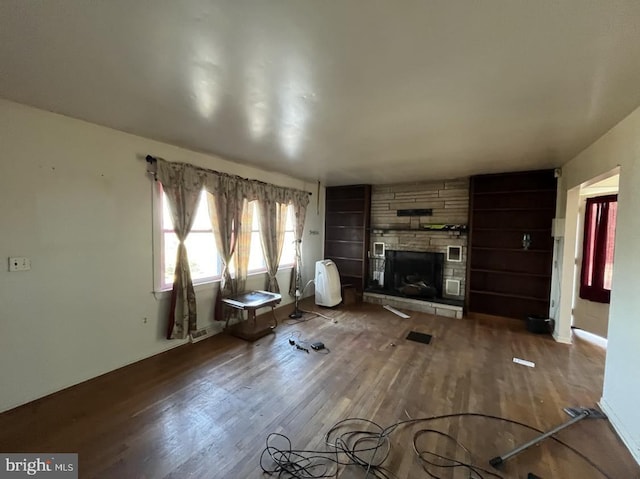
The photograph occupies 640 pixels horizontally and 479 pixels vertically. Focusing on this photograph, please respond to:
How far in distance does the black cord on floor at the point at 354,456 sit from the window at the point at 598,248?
3.38 m

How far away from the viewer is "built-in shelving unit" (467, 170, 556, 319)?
418 cm

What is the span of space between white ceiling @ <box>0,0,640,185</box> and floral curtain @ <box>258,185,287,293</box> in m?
1.77

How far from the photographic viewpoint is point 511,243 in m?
4.41

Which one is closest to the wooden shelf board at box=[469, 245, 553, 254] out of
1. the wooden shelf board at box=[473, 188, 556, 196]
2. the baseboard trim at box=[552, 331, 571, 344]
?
the wooden shelf board at box=[473, 188, 556, 196]

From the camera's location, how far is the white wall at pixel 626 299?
188cm

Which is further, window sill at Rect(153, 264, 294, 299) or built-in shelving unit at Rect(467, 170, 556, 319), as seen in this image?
built-in shelving unit at Rect(467, 170, 556, 319)

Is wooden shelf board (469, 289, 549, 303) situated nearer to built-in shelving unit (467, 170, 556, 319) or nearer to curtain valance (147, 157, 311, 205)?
built-in shelving unit (467, 170, 556, 319)

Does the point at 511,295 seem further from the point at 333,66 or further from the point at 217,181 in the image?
the point at 217,181

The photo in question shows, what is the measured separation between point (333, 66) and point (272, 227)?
10.8ft

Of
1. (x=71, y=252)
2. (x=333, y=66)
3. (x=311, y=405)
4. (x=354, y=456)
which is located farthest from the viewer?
(x=71, y=252)

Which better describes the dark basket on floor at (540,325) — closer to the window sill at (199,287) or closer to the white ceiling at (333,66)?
the white ceiling at (333,66)

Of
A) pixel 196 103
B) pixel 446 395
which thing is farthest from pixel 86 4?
pixel 446 395

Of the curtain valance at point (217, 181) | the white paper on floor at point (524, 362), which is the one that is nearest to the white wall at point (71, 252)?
the curtain valance at point (217, 181)

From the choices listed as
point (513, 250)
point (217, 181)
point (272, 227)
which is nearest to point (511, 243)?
point (513, 250)
